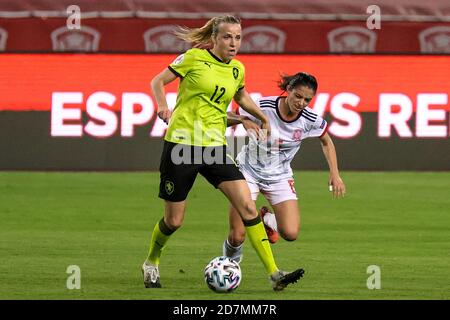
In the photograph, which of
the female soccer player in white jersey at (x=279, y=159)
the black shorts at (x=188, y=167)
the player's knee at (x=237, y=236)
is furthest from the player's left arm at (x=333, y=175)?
the black shorts at (x=188, y=167)

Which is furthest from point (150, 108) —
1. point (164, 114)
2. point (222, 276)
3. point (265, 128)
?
point (164, 114)

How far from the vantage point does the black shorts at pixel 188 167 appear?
1082 centimetres

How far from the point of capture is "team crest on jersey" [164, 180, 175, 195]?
1091 centimetres

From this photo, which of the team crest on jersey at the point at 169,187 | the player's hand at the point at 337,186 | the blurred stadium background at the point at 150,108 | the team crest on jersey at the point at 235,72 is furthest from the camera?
the blurred stadium background at the point at 150,108

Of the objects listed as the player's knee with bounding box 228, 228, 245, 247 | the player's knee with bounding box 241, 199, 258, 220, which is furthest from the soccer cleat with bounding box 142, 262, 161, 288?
the player's knee with bounding box 228, 228, 245, 247

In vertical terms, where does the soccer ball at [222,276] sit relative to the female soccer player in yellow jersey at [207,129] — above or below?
below

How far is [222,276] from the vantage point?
35.3 ft

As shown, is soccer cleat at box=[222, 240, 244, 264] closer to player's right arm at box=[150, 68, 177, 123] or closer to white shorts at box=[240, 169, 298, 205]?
white shorts at box=[240, 169, 298, 205]

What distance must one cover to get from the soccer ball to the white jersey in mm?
1588

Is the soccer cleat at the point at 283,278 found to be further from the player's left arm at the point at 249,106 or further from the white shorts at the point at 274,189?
the white shorts at the point at 274,189

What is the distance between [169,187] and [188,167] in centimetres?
22

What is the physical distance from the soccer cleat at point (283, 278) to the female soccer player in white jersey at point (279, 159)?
1081mm

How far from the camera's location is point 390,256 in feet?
43.8
